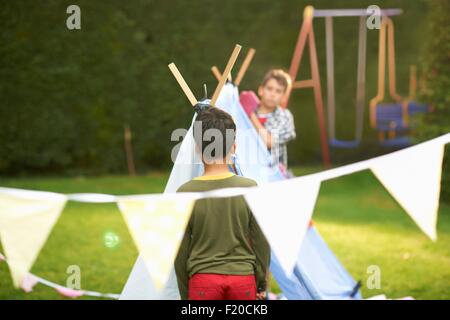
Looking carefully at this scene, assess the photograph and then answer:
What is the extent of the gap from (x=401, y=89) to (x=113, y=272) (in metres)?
6.38

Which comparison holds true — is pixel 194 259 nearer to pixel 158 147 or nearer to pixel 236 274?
pixel 236 274

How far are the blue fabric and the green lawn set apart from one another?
1.27ft

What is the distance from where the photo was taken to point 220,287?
2697mm

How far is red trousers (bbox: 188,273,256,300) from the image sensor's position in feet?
8.84

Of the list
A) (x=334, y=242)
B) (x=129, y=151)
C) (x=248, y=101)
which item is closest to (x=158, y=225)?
(x=248, y=101)

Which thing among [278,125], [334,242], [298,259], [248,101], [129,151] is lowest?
[334,242]

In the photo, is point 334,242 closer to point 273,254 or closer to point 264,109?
point 264,109

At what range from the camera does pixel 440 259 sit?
5250 millimetres

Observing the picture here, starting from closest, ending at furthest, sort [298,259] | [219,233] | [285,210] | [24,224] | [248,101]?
[24,224] → [285,210] → [219,233] → [298,259] → [248,101]

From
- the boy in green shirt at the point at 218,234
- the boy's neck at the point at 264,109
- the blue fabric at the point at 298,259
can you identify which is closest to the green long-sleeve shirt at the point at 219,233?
the boy in green shirt at the point at 218,234

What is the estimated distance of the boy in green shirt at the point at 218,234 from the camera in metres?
2.68

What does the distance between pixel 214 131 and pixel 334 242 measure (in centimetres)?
343

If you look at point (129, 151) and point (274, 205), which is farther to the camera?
point (129, 151)

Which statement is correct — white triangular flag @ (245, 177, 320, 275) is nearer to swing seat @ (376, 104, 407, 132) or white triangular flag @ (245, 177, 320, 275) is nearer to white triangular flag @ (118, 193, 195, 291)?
white triangular flag @ (118, 193, 195, 291)
